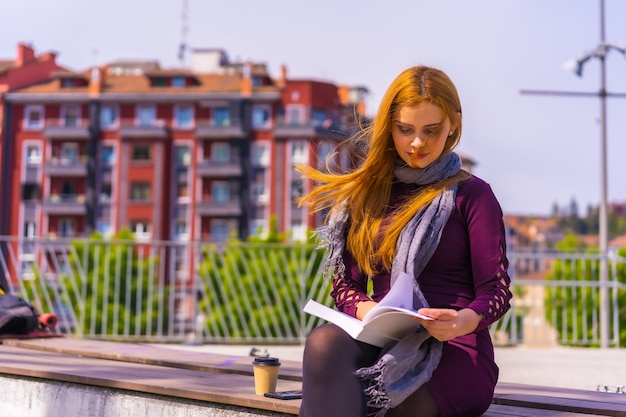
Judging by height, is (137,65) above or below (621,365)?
above

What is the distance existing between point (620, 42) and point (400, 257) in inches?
532

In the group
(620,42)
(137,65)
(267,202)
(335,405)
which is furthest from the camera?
(137,65)

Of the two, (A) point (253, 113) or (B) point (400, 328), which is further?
(A) point (253, 113)

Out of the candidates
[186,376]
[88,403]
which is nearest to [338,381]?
[186,376]

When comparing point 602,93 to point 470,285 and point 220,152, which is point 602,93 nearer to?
point 470,285

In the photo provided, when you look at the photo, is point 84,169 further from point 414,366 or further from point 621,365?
point 414,366

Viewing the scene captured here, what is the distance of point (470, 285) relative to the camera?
2457 mm

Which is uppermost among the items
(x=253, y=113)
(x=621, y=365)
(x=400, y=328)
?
(x=253, y=113)

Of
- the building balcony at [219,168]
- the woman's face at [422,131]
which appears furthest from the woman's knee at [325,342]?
the building balcony at [219,168]

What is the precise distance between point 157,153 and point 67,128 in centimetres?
568

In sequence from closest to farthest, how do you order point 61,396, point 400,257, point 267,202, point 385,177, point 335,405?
point 335,405
point 400,257
point 385,177
point 61,396
point 267,202

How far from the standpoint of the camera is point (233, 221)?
57.1 m

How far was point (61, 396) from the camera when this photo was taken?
11.0 feet

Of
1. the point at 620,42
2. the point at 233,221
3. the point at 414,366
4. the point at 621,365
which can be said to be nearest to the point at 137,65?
the point at 233,221
